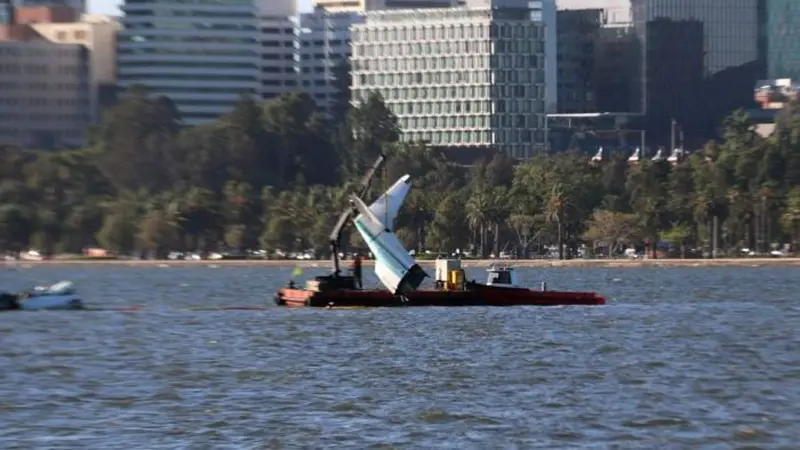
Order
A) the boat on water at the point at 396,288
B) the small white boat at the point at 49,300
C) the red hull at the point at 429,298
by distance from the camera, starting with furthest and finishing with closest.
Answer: the small white boat at the point at 49,300 < the boat on water at the point at 396,288 < the red hull at the point at 429,298

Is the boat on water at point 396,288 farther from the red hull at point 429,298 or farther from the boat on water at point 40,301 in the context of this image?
the boat on water at point 40,301

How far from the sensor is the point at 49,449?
55.3 metres

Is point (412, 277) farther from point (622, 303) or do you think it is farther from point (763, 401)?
point (763, 401)

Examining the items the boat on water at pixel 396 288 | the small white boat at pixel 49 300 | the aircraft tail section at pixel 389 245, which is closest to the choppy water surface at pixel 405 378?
the boat on water at pixel 396 288

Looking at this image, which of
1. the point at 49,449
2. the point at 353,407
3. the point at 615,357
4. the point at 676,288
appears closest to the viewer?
the point at 49,449

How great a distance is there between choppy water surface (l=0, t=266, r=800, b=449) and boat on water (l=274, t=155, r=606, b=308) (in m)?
1.99

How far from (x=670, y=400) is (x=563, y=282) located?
373ft

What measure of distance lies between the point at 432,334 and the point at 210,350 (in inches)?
449

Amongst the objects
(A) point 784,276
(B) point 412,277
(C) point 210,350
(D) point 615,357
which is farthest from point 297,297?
(A) point 784,276

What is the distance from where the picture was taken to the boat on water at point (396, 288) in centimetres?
11406

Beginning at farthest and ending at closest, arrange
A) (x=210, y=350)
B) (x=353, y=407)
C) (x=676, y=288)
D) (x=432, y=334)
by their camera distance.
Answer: (x=676, y=288) < (x=432, y=334) < (x=210, y=350) < (x=353, y=407)

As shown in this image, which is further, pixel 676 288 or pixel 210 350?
pixel 676 288

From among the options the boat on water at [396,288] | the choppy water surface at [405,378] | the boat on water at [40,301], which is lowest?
the choppy water surface at [405,378]

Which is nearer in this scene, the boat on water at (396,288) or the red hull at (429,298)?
the red hull at (429,298)
